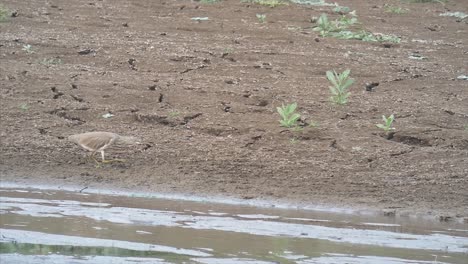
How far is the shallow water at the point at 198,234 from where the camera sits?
6.88 m

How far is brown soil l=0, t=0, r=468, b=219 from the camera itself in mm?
9320

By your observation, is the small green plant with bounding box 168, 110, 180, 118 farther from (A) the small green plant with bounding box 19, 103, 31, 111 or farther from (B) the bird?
(A) the small green plant with bounding box 19, 103, 31, 111

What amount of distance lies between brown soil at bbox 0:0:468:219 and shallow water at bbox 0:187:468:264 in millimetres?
544

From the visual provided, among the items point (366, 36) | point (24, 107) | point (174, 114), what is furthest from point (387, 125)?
point (24, 107)

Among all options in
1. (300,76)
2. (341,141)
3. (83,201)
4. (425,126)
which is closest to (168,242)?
(83,201)

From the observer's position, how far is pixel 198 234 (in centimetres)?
748

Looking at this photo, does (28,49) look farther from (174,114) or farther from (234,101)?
(234,101)

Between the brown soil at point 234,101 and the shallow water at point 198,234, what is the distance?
544mm

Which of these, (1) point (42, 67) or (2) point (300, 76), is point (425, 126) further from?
(1) point (42, 67)

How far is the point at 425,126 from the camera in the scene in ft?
34.4

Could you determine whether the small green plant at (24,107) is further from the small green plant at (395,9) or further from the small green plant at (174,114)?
the small green plant at (395,9)

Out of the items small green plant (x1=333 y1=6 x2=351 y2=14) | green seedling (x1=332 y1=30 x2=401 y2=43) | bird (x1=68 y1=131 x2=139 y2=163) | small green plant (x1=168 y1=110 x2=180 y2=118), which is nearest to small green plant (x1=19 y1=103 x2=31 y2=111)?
bird (x1=68 y1=131 x2=139 y2=163)

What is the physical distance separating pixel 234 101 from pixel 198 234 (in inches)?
151

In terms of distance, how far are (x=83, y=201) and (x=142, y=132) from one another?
184 centimetres
